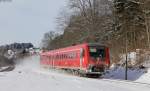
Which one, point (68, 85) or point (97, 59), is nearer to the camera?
point (68, 85)

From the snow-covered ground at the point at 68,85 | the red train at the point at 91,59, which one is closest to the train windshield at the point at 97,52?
the red train at the point at 91,59

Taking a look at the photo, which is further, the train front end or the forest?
the forest

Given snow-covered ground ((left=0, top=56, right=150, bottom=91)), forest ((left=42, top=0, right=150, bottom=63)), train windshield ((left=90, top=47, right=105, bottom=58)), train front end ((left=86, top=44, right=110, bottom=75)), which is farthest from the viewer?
forest ((left=42, top=0, right=150, bottom=63))

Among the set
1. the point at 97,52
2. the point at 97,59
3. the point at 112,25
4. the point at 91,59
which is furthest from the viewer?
the point at 112,25

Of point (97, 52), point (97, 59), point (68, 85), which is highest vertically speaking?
point (97, 52)

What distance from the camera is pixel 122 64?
4681 cm

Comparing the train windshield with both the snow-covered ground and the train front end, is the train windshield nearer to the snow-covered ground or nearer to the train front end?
the train front end

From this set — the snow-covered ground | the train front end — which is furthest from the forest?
the snow-covered ground

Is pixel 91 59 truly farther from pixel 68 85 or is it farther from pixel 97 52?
pixel 68 85

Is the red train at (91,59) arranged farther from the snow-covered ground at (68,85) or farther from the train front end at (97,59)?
the snow-covered ground at (68,85)

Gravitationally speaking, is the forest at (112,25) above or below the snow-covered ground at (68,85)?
above

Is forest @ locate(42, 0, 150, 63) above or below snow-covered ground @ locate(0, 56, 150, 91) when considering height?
above

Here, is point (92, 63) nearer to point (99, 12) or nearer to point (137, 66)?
point (137, 66)

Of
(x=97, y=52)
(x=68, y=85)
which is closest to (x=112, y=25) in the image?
(x=97, y=52)
